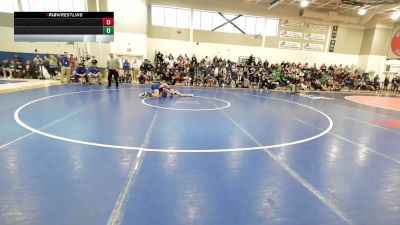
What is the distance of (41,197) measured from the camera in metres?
2.60

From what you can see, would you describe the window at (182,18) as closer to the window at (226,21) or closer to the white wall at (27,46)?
the window at (226,21)

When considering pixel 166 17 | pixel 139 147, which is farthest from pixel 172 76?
pixel 139 147

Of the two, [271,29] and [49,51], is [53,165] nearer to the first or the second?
[49,51]

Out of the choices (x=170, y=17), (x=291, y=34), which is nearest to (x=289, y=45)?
(x=291, y=34)

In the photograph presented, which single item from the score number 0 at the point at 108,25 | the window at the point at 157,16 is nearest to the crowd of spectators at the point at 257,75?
the window at the point at 157,16

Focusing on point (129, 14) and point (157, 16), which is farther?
point (157, 16)

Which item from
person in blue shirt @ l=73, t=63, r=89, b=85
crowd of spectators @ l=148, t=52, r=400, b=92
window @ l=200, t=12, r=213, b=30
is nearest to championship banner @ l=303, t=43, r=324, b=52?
crowd of spectators @ l=148, t=52, r=400, b=92

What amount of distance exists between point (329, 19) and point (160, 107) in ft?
65.5

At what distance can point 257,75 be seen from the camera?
17188 mm

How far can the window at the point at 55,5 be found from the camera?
1764 centimetres

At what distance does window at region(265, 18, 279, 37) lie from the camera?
68.6ft

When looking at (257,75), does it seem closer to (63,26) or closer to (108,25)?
(108,25)

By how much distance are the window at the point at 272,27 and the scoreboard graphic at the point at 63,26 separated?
12697 millimetres

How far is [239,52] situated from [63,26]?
13.3 meters
